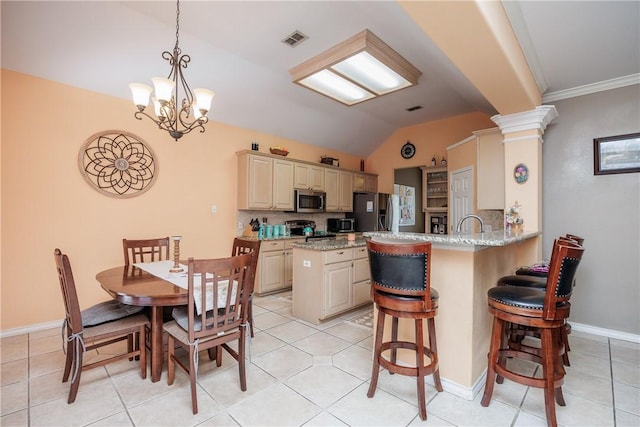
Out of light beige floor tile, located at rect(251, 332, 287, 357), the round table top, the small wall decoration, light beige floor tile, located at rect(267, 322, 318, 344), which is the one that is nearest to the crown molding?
the small wall decoration

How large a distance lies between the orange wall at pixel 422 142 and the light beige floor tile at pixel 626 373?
12.6 feet

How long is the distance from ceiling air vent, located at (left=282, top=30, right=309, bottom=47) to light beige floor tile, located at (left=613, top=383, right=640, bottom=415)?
154 inches

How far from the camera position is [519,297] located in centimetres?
178

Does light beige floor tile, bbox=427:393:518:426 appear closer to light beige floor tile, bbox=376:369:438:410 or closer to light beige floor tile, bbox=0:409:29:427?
light beige floor tile, bbox=376:369:438:410

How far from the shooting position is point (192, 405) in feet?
6.04

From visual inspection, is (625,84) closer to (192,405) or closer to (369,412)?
(369,412)

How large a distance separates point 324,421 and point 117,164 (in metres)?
3.53

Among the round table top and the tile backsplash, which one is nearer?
the round table top

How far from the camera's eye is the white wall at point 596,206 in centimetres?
302

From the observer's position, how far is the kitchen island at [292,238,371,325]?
10.7 feet

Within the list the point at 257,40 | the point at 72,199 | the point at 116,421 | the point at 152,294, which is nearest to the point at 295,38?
the point at 257,40

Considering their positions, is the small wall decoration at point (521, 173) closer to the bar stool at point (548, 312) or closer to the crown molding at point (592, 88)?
the crown molding at point (592, 88)

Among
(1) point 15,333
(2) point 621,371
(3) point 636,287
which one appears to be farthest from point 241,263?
(3) point 636,287

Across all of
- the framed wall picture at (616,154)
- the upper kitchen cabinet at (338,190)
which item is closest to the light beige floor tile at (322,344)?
the upper kitchen cabinet at (338,190)
